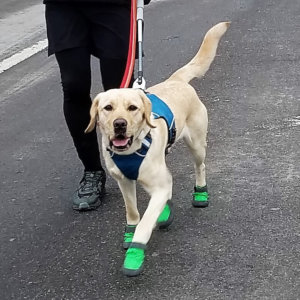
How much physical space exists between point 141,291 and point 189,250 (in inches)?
18.9

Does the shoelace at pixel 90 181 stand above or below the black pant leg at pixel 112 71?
below

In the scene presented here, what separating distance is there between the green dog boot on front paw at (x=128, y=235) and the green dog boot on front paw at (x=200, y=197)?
1.99 feet

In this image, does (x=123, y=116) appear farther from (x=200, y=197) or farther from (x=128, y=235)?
(x=200, y=197)

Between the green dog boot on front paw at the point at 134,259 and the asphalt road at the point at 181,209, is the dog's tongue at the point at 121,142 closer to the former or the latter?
the green dog boot on front paw at the point at 134,259

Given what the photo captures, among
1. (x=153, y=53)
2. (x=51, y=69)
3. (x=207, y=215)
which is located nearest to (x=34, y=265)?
(x=207, y=215)

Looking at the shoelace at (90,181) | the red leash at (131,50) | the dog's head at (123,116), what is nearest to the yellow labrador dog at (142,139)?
the dog's head at (123,116)

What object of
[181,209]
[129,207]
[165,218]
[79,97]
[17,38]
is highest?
[79,97]

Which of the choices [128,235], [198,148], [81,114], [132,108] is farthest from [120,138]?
[81,114]

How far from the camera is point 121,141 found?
3.42m

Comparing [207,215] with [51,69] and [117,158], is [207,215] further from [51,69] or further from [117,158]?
[51,69]

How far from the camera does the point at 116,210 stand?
14.5 feet

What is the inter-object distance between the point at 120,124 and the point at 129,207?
0.69 meters

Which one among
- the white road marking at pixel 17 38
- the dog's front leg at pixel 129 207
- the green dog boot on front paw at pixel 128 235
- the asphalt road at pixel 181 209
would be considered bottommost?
the white road marking at pixel 17 38

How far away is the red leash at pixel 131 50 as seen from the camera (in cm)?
397
